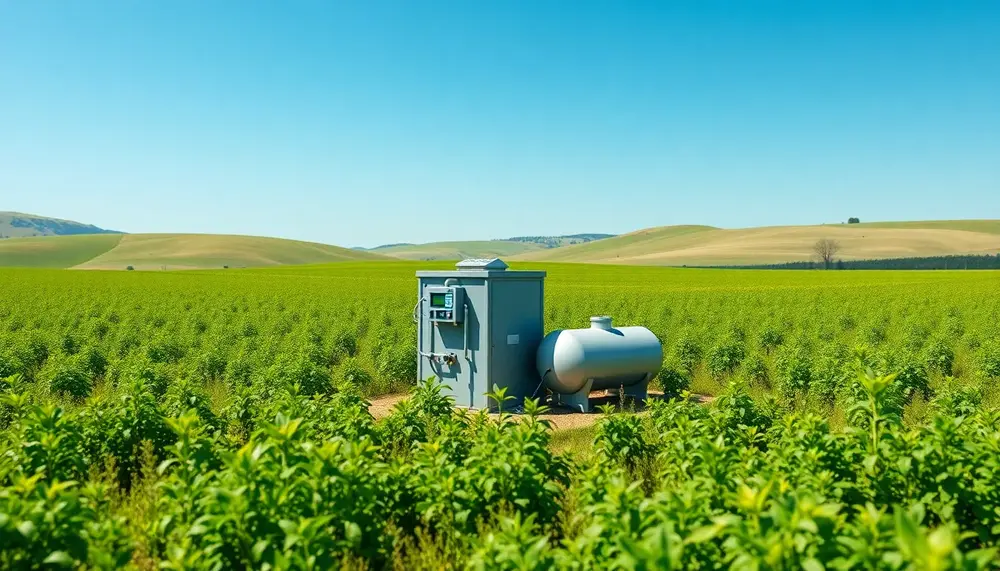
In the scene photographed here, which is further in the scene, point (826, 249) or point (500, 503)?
point (826, 249)

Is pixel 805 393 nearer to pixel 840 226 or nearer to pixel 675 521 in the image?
pixel 675 521

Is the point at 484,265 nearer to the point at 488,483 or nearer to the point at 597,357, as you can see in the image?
the point at 597,357

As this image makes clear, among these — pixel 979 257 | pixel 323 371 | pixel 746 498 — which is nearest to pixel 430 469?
pixel 746 498

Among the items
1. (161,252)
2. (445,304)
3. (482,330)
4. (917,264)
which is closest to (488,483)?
(482,330)

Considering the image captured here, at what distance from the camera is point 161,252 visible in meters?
138

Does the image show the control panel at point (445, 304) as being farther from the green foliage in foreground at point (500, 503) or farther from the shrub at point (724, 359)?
the shrub at point (724, 359)

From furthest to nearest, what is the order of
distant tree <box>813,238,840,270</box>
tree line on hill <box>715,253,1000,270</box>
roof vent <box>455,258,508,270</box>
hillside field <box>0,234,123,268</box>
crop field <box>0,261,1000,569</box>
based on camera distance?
hillside field <box>0,234,123,268</box> → distant tree <box>813,238,840,270</box> → tree line on hill <box>715,253,1000,270</box> → roof vent <box>455,258,508,270</box> → crop field <box>0,261,1000,569</box>

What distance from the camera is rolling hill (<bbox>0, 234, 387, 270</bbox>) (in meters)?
130

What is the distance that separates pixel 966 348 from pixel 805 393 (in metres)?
8.13

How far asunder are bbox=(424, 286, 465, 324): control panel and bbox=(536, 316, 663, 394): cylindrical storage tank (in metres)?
1.69

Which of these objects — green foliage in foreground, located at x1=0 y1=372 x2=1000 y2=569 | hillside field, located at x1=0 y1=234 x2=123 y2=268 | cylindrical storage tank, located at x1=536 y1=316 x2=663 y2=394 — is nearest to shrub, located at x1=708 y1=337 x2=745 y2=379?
cylindrical storage tank, located at x1=536 y1=316 x2=663 y2=394

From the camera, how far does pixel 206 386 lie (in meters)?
15.6

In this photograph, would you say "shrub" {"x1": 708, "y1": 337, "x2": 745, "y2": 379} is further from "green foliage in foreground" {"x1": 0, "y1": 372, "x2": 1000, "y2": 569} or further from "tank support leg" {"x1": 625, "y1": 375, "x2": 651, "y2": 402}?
"green foliage in foreground" {"x1": 0, "y1": 372, "x2": 1000, "y2": 569}

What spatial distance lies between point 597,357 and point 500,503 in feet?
25.3
